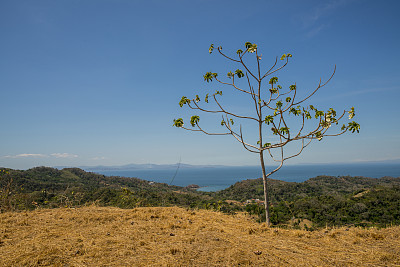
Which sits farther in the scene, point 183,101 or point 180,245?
point 183,101

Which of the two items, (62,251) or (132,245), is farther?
(132,245)

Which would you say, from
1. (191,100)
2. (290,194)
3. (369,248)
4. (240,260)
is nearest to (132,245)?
(240,260)

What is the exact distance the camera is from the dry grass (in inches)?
120

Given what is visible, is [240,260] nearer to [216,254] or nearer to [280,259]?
[216,254]

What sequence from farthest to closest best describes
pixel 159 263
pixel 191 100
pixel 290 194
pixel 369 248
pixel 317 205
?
pixel 290 194, pixel 317 205, pixel 191 100, pixel 369 248, pixel 159 263

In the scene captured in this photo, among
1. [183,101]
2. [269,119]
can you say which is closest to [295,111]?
[269,119]

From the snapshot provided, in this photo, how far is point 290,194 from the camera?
30.5m

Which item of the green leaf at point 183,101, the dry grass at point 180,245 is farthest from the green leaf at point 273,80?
the dry grass at point 180,245

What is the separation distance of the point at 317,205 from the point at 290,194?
16.4 meters

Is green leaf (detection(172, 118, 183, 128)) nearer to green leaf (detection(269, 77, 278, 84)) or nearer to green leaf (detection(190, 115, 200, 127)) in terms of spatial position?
green leaf (detection(190, 115, 200, 127))

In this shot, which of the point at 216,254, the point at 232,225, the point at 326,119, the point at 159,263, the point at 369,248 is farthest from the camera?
the point at 232,225

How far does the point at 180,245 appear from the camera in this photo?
3.64 meters

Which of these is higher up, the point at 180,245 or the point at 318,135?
the point at 318,135

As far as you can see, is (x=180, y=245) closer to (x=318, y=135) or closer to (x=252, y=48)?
(x=318, y=135)
